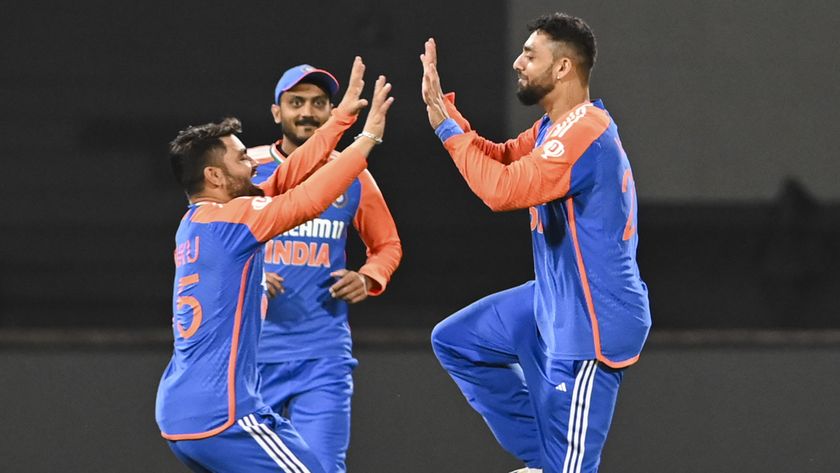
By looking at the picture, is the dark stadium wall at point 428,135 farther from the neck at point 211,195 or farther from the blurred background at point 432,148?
the neck at point 211,195

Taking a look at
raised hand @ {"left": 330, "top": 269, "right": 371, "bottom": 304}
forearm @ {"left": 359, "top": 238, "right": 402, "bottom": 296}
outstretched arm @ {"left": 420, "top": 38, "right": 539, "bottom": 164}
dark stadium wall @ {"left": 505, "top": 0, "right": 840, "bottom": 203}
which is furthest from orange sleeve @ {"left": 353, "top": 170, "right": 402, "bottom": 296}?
dark stadium wall @ {"left": 505, "top": 0, "right": 840, "bottom": 203}

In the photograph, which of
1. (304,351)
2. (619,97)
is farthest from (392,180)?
(304,351)

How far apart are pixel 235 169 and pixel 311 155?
303 millimetres

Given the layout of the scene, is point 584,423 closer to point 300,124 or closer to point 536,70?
point 536,70

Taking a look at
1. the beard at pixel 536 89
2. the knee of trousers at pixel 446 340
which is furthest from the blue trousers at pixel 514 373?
the beard at pixel 536 89

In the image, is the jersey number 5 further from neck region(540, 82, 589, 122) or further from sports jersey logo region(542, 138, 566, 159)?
neck region(540, 82, 589, 122)

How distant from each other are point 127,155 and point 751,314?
302 centimetres

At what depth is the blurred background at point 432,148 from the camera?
5.40 metres

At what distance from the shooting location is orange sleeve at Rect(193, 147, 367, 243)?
8.56 feet

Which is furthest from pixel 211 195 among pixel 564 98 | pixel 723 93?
pixel 723 93

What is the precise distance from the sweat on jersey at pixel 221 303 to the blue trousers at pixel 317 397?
0.59 metres

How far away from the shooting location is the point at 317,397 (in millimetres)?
3244

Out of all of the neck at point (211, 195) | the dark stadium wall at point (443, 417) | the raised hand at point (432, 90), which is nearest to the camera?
the neck at point (211, 195)

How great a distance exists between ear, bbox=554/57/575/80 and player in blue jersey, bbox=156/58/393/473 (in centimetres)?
50
